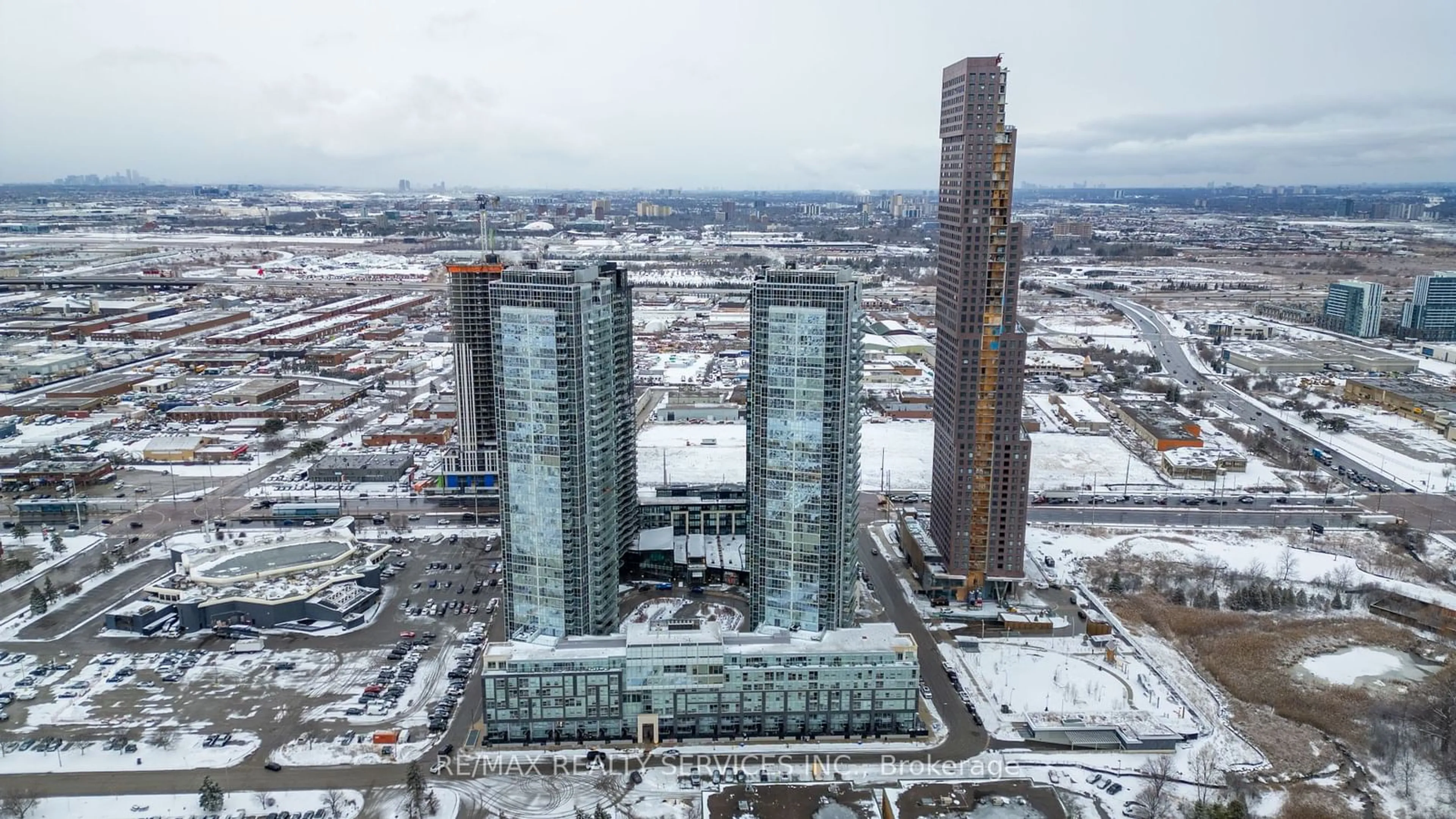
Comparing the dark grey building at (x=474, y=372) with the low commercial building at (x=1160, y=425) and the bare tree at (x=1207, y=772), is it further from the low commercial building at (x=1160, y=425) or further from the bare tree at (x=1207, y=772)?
the low commercial building at (x=1160, y=425)

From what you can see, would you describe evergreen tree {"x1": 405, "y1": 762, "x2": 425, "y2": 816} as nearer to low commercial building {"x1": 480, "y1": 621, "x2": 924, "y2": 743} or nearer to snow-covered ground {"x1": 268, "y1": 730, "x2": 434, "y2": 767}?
snow-covered ground {"x1": 268, "y1": 730, "x2": 434, "y2": 767}

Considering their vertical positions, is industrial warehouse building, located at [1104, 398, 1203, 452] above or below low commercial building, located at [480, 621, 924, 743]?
above

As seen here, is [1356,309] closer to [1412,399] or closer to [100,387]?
[1412,399]

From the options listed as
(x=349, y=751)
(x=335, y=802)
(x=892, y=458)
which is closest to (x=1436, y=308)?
(x=892, y=458)

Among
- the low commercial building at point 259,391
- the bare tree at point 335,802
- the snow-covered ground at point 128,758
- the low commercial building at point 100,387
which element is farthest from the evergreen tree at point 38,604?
the low commercial building at point 100,387

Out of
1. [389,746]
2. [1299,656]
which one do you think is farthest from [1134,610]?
[389,746]

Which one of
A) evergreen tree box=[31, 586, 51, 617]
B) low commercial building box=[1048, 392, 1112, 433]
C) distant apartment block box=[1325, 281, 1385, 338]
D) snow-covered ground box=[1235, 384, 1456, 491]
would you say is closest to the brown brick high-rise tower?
low commercial building box=[1048, 392, 1112, 433]
